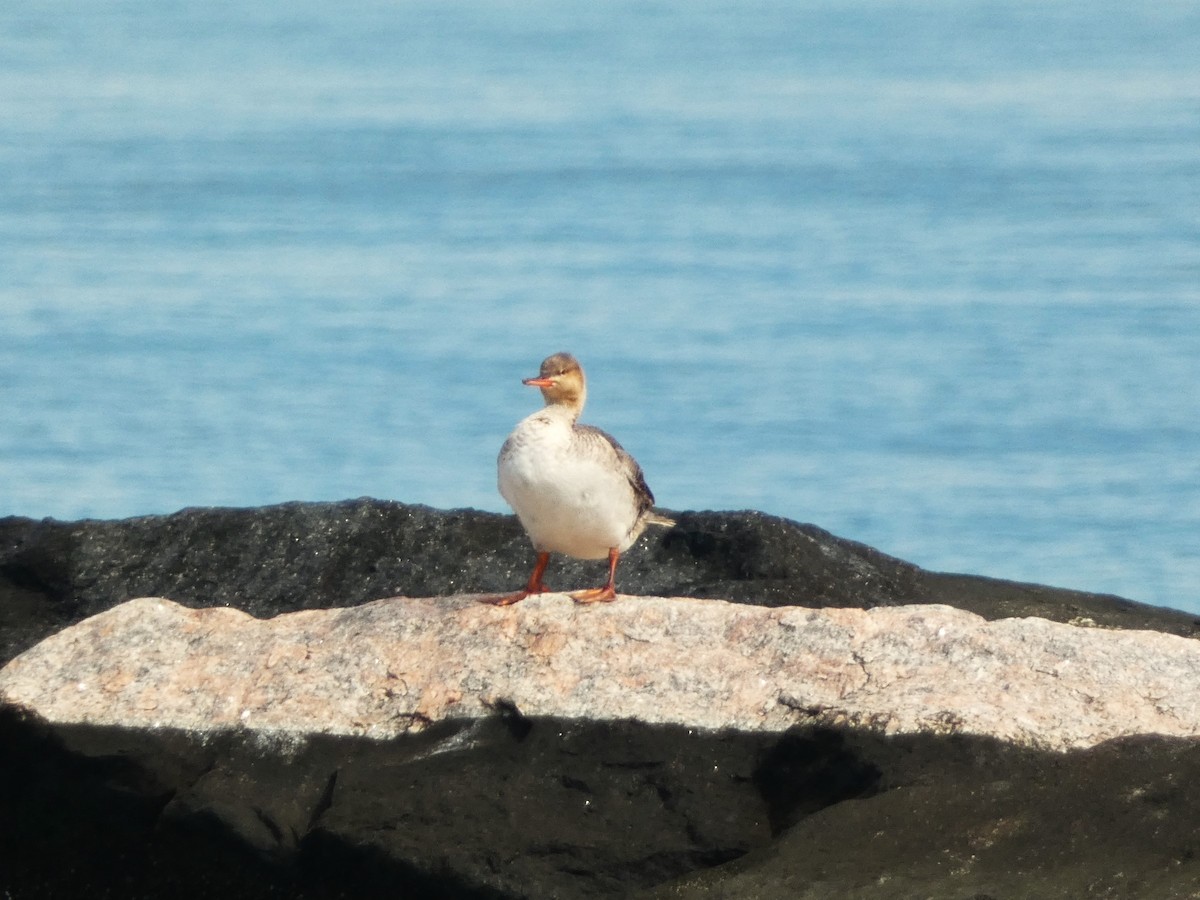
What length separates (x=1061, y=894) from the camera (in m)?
4.21

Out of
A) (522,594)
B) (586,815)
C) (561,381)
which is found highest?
(561,381)

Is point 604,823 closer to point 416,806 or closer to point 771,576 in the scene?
point 416,806

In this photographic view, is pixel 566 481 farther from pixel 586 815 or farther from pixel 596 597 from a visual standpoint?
pixel 586 815

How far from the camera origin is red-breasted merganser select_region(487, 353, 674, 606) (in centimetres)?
573

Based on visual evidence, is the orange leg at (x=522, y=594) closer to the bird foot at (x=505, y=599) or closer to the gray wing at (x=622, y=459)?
the bird foot at (x=505, y=599)

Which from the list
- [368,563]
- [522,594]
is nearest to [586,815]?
[522,594]

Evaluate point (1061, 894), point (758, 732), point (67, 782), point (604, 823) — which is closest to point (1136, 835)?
point (1061, 894)

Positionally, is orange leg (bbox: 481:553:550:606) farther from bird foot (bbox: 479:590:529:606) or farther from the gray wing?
the gray wing

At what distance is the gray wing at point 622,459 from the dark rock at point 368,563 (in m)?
1.26

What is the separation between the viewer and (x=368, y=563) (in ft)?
25.4

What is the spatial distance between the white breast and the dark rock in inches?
62.9

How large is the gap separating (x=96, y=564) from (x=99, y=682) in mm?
2408

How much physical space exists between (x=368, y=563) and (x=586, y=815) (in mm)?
3007

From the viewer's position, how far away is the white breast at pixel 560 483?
5734 mm
